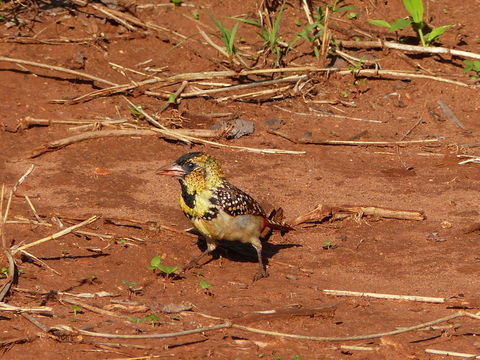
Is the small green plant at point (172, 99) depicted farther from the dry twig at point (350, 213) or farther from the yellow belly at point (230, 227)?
the yellow belly at point (230, 227)

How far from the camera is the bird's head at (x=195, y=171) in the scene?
7.20 m

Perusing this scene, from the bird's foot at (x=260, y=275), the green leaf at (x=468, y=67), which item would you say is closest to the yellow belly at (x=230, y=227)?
the bird's foot at (x=260, y=275)

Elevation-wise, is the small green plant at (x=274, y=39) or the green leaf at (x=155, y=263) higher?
the small green plant at (x=274, y=39)

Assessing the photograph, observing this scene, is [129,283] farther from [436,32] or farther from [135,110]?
[436,32]


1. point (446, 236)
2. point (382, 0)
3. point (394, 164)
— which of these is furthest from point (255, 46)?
point (446, 236)

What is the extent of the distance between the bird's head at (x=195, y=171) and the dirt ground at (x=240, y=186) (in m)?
0.70

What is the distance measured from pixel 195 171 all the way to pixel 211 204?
1.01ft

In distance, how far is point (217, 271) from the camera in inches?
291

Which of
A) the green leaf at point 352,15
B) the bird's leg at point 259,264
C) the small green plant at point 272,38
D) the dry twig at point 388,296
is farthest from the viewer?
the green leaf at point 352,15

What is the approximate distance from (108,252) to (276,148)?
335cm

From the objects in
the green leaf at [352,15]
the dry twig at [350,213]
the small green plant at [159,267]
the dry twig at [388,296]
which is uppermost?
the green leaf at [352,15]

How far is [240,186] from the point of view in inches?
357

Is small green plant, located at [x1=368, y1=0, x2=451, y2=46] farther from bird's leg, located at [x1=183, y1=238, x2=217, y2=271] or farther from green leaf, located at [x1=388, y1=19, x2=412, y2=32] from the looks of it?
bird's leg, located at [x1=183, y1=238, x2=217, y2=271]

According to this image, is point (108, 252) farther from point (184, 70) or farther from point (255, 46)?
point (255, 46)
